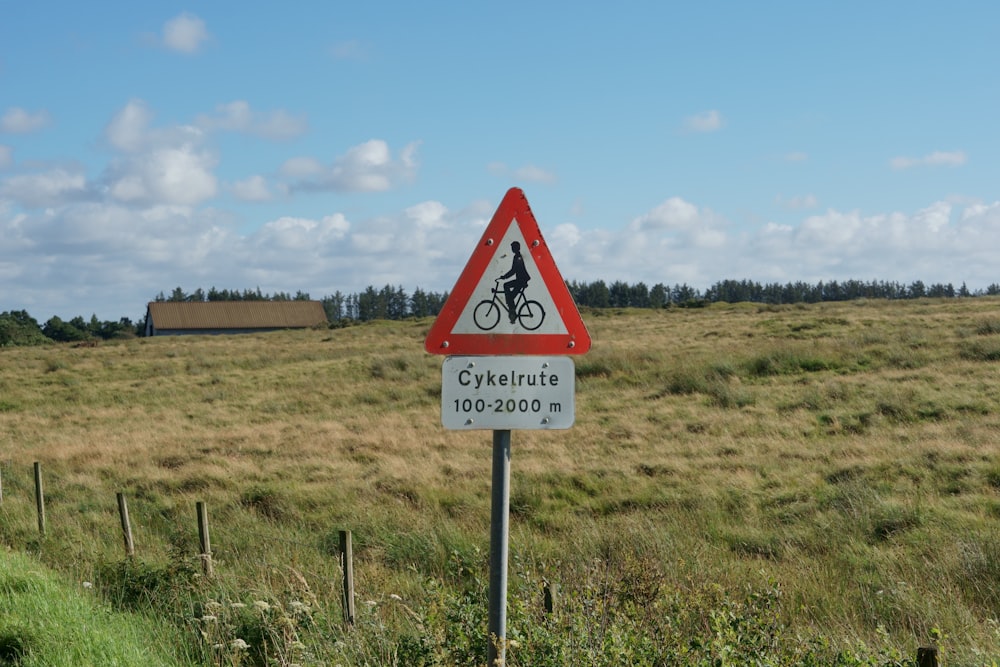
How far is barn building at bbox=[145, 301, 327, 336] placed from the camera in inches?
3851

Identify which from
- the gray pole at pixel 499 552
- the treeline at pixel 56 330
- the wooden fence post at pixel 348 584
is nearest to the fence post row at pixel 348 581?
the wooden fence post at pixel 348 584

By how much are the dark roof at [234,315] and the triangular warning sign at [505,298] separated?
3740 inches

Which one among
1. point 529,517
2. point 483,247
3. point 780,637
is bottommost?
point 529,517

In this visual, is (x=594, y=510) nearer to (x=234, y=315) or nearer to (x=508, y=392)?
(x=508, y=392)

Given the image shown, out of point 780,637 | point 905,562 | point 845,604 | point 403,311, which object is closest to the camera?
point 780,637

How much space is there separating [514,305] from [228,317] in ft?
329

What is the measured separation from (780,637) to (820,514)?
622 centimetres

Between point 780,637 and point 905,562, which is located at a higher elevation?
point 780,637

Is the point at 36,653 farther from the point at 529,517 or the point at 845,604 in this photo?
the point at 529,517

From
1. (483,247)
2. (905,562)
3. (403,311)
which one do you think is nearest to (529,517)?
(905,562)

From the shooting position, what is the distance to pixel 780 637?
4328 mm

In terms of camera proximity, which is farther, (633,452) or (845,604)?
(633,452)

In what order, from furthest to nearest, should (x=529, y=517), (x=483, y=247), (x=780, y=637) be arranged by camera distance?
1. (x=529, y=517)
2. (x=780, y=637)
3. (x=483, y=247)

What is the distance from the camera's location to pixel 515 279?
4051 mm
